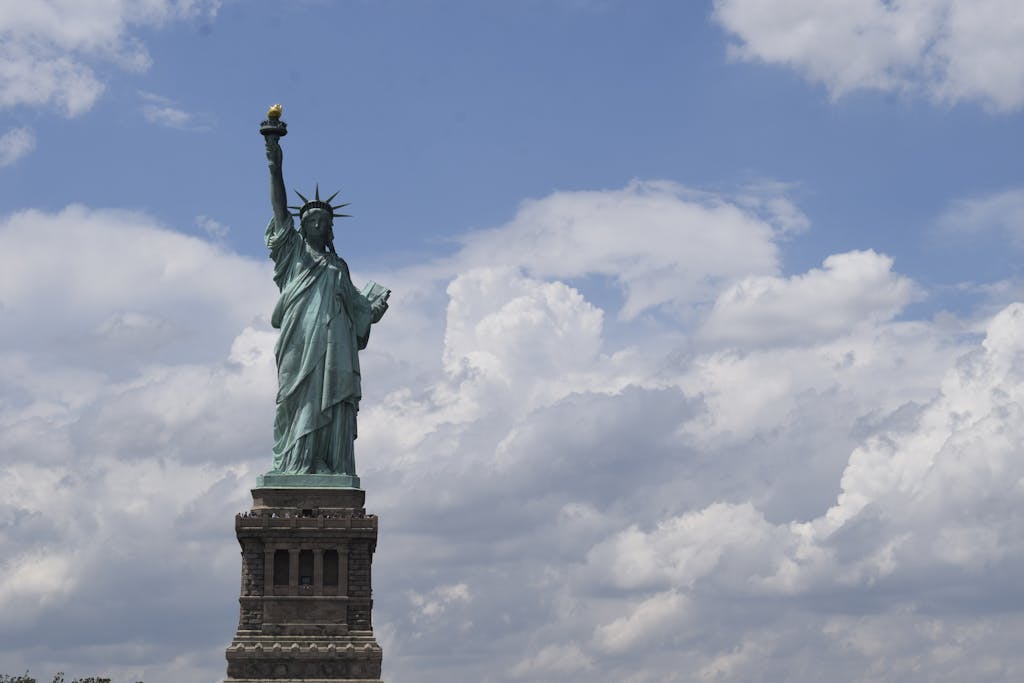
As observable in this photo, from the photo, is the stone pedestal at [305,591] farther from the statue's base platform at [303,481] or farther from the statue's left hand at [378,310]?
the statue's left hand at [378,310]

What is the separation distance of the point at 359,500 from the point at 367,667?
661 cm

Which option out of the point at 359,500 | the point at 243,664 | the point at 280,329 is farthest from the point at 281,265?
the point at 243,664

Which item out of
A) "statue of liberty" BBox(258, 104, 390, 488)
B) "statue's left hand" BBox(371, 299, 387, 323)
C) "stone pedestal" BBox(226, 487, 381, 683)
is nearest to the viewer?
"stone pedestal" BBox(226, 487, 381, 683)

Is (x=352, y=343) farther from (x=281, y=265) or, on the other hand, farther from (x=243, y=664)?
(x=243, y=664)

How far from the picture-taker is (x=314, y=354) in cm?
9000

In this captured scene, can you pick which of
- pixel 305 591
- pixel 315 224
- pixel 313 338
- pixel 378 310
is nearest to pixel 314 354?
pixel 313 338

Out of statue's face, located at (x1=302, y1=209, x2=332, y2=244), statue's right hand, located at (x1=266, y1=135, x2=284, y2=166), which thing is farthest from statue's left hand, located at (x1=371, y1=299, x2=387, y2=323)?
statue's right hand, located at (x1=266, y1=135, x2=284, y2=166)

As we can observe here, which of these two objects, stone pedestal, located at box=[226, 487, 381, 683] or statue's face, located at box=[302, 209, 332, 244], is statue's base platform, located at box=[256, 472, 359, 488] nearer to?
stone pedestal, located at box=[226, 487, 381, 683]

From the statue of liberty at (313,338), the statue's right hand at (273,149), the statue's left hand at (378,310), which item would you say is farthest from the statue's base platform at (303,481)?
the statue's right hand at (273,149)

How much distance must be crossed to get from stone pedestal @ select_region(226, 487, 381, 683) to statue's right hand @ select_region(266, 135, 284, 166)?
515 inches

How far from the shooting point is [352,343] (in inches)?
3578

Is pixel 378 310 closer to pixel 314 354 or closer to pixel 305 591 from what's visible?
pixel 314 354

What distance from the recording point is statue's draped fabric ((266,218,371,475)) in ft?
292

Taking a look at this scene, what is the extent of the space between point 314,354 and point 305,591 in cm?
961
